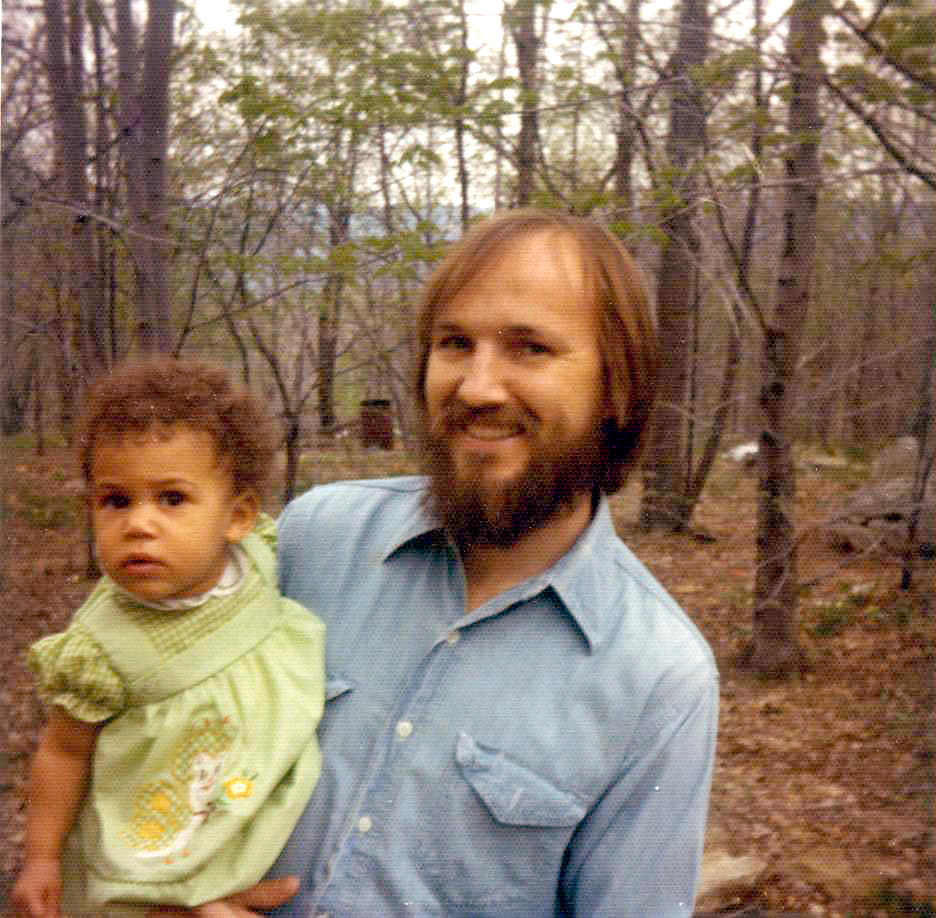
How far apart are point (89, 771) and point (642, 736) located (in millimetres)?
751

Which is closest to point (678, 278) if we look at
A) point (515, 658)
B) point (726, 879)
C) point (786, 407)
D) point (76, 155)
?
point (786, 407)

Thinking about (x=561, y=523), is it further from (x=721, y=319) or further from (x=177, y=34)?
(x=721, y=319)

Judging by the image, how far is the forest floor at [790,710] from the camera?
3104mm

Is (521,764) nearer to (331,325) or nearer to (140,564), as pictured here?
(140,564)

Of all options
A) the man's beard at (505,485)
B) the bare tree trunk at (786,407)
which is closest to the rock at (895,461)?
the bare tree trunk at (786,407)

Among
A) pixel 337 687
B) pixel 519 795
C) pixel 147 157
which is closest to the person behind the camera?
pixel 519 795

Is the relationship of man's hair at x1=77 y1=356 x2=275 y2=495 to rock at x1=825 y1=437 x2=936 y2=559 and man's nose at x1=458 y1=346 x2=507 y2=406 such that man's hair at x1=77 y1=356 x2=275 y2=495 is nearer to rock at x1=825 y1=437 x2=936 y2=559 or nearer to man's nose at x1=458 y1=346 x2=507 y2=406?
man's nose at x1=458 y1=346 x2=507 y2=406

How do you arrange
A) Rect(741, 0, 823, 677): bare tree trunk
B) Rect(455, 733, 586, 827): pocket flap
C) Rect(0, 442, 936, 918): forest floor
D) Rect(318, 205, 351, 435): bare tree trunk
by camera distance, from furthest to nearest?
Rect(741, 0, 823, 677): bare tree trunk
Rect(0, 442, 936, 918): forest floor
Rect(318, 205, 351, 435): bare tree trunk
Rect(455, 733, 586, 827): pocket flap

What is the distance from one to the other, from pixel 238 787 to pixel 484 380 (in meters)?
0.63

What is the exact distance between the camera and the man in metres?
1.25

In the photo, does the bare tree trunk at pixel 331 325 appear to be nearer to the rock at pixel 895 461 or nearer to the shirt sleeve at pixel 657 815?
the shirt sleeve at pixel 657 815

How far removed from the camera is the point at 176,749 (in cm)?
129

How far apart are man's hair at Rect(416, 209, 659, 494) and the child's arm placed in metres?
0.68

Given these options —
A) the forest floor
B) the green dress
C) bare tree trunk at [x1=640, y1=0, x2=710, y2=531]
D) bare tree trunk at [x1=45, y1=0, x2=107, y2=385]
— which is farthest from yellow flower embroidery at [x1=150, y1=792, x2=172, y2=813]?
bare tree trunk at [x1=45, y1=0, x2=107, y2=385]
